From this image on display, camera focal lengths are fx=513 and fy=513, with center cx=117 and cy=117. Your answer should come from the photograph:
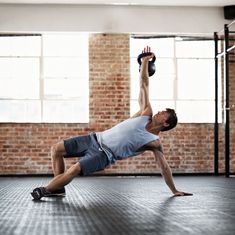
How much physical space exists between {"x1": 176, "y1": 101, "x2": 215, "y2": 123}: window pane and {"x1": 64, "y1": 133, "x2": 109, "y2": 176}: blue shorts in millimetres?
4673

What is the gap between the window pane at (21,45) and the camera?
8523 mm

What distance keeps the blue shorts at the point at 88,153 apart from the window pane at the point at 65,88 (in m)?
4.31

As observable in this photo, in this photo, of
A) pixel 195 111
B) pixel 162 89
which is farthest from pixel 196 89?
pixel 162 89

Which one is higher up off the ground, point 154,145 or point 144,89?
point 144,89

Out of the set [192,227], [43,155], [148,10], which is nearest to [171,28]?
[148,10]

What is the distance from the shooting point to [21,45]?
8547 millimetres

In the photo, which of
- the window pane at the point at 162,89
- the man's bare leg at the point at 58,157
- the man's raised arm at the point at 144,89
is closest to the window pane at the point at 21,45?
the window pane at the point at 162,89

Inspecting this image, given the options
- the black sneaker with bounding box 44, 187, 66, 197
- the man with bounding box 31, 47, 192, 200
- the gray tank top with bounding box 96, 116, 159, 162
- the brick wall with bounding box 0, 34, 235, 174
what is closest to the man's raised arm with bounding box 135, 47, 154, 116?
the man with bounding box 31, 47, 192, 200

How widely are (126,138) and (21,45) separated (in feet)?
16.3

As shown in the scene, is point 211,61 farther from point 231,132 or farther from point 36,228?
point 36,228

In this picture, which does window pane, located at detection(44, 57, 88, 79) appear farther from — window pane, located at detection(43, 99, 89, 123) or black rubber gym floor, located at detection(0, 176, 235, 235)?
black rubber gym floor, located at detection(0, 176, 235, 235)

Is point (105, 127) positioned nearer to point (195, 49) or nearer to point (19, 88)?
point (19, 88)

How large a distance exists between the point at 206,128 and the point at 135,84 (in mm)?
1416

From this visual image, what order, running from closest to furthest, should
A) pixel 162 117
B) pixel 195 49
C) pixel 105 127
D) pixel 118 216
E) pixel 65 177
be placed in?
1. pixel 118 216
2. pixel 65 177
3. pixel 162 117
4. pixel 105 127
5. pixel 195 49
